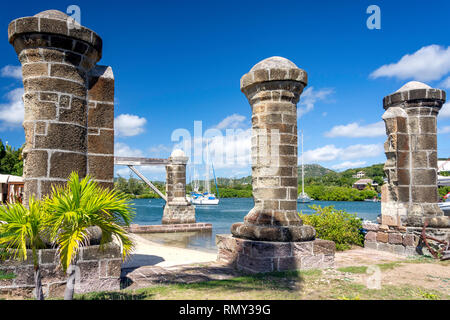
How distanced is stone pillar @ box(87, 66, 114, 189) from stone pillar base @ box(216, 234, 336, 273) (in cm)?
269

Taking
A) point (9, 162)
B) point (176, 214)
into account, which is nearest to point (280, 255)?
point (176, 214)

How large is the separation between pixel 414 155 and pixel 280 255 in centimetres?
467

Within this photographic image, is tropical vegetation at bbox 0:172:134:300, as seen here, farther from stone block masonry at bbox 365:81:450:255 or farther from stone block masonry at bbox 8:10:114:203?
stone block masonry at bbox 365:81:450:255

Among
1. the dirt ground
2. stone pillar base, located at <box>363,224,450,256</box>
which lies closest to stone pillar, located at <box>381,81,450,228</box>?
stone pillar base, located at <box>363,224,450,256</box>

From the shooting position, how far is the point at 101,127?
5.34 metres

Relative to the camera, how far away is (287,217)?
21.5ft

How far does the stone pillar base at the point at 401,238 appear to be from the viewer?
26.6 ft

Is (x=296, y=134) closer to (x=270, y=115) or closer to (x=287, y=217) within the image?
(x=270, y=115)

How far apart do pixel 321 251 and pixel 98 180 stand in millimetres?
4082

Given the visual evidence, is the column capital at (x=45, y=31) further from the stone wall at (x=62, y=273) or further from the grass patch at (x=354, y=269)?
the grass patch at (x=354, y=269)

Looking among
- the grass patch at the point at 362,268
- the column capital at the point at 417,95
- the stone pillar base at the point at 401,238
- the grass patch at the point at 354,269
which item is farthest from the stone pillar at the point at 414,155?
the grass patch at the point at 354,269

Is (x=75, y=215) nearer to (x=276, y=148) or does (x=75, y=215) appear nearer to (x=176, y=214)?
(x=276, y=148)

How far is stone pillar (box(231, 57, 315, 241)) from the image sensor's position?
6.56 meters
